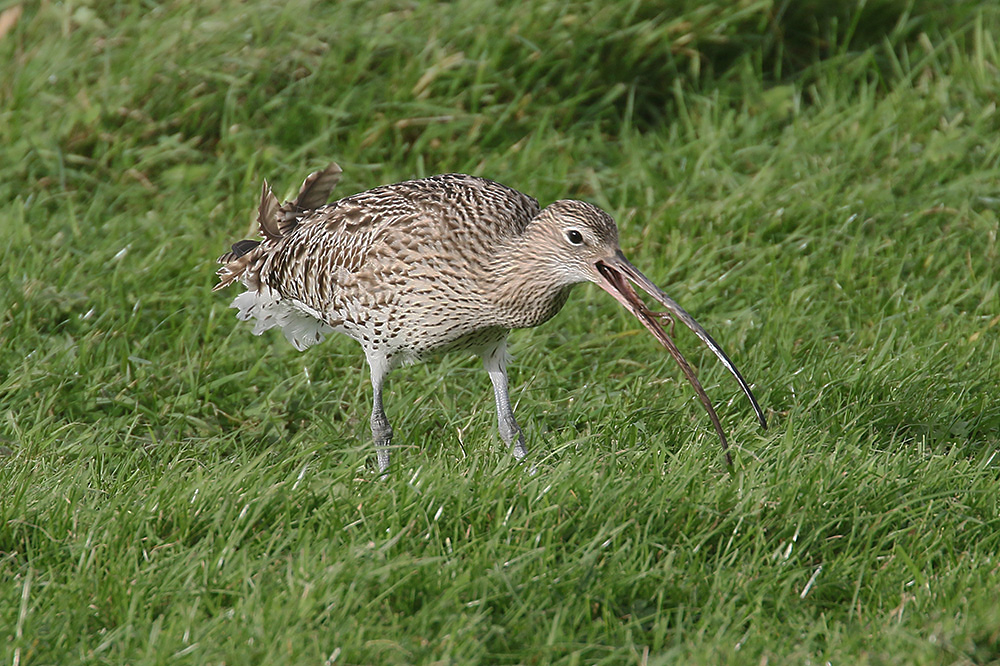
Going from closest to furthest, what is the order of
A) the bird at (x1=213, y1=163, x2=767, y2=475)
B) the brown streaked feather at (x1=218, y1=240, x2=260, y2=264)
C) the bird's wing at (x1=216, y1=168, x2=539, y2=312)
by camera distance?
the bird at (x1=213, y1=163, x2=767, y2=475)
the bird's wing at (x1=216, y1=168, x2=539, y2=312)
the brown streaked feather at (x1=218, y1=240, x2=260, y2=264)

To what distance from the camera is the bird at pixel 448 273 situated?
Answer: 4.68 meters

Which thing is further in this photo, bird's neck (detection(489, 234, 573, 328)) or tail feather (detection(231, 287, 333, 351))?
tail feather (detection(231, 287, 333, 351))

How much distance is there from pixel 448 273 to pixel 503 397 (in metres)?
0.65

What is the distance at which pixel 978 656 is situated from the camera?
3648 millimetres

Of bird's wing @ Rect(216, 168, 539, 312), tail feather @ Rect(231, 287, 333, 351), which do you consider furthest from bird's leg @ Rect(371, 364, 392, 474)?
tail feather @ Rect(231, 287, 333, 351)

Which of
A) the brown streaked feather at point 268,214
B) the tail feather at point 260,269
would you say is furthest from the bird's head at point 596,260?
the brown streaked feather at point 268,214

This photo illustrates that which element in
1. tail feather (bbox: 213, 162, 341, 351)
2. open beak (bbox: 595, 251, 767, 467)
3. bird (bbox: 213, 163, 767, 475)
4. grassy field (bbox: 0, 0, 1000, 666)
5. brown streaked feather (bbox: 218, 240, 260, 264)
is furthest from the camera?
brown streaked feather (bbox: 218, 240, 260, 264)

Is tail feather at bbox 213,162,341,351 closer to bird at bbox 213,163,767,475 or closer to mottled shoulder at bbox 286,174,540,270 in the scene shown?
bird at bbox 213,163,767,475

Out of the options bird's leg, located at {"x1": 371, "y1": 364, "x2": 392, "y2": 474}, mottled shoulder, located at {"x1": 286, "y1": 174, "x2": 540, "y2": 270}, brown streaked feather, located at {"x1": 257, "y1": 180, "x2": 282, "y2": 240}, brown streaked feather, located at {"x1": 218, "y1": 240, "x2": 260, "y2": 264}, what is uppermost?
mottled shoulder, located at {"x1": 286, "y1": 174, "x2": 540, "y2": 270}

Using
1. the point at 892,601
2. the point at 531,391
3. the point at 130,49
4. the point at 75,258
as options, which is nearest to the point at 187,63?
the point at 130,49

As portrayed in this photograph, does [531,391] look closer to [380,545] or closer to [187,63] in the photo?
[380,545]

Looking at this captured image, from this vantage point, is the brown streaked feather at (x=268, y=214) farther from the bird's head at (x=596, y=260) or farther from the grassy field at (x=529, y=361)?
the bird's head at (x=596, y=260)

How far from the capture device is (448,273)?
4.99 metres

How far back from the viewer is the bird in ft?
15.4
